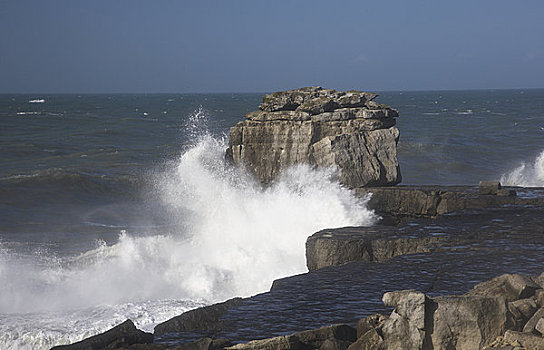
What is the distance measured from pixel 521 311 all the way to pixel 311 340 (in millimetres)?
2013

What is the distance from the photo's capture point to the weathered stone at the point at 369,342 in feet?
19.6

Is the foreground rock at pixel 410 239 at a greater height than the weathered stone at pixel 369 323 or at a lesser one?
lesser

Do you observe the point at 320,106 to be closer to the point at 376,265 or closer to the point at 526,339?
the point at 376,265

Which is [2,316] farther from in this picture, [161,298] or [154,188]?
[154,188]

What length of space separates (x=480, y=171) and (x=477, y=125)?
26.0 metres

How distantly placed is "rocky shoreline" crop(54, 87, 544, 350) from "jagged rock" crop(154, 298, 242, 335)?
0.01m

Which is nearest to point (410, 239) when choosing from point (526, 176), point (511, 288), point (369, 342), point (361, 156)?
point (511, 288)

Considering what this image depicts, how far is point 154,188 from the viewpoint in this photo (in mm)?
26578

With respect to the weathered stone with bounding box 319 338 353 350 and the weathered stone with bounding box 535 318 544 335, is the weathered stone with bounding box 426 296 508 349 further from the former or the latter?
the weathered stone with bounding box 319 338 353 350

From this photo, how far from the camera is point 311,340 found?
6.30 metres

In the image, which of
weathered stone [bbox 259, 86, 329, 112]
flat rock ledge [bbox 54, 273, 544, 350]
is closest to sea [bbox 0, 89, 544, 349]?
weathered stone [bbox 259, 86, 329, 112]

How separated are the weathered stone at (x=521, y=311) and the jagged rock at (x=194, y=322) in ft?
10.0

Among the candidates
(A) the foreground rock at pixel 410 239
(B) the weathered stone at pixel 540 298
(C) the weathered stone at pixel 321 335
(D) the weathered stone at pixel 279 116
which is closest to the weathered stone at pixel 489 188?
(A) the foreground rock at pixel 410 239

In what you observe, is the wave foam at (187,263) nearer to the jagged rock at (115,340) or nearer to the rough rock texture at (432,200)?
the rough rock texture at (432,200)
